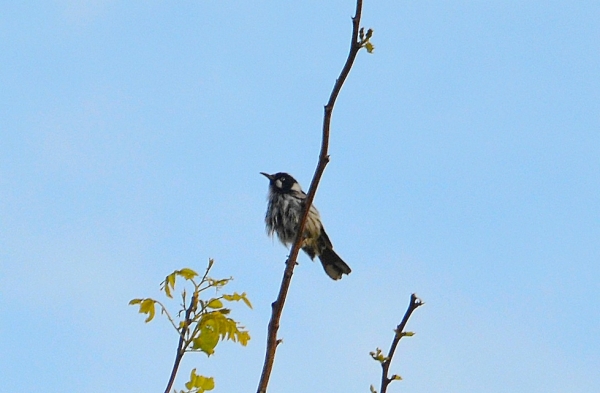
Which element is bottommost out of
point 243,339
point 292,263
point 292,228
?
point 243,339

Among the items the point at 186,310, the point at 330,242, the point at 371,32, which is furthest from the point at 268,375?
the point at 330,242

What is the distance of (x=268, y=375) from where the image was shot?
120 inches

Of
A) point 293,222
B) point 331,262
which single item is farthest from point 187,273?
point 331,262

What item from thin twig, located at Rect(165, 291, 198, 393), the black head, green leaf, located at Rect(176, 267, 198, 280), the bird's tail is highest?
the black head

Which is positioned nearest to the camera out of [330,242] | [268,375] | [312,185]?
[268,375]

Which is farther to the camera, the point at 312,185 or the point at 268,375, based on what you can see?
the point at 312,185

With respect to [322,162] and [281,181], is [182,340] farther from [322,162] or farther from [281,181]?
[281,181]

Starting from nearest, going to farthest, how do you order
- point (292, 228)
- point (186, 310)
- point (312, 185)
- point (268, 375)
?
point (268, 375) → point (186, 310) → point (312, 185) → point (292, 228)

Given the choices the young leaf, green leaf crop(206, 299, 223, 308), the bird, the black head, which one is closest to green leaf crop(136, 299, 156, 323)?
the young leaf

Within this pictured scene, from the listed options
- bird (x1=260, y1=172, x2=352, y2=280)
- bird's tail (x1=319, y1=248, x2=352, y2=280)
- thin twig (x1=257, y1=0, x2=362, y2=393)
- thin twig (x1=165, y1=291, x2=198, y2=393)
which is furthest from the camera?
bird's tail (x1=319, y1=248, x2=352, y2=280)

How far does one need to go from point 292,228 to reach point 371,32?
7.06m

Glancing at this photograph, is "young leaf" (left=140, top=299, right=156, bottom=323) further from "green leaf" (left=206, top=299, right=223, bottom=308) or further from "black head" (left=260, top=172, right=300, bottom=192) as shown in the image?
"black head" (left=260, top=172, right=300, bottom=192)

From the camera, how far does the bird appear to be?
10859 mm

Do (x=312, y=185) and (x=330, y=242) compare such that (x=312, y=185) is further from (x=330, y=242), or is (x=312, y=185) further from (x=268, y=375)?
(x=330, y=242)
